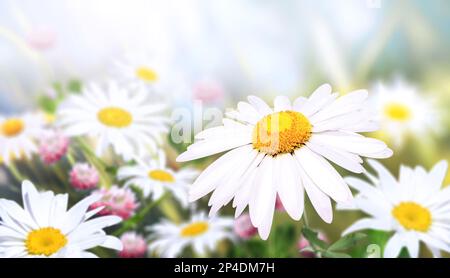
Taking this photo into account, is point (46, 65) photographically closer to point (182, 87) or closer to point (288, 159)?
point (182, 87)

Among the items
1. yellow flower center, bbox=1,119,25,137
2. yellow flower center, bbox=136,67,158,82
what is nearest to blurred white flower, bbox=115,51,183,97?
yellow flower center, bbox=136,67,158,82

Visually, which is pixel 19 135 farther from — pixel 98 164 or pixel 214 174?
pixel 214 174

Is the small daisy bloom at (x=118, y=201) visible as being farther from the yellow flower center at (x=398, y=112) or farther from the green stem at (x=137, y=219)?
the yellow flower center at (x=398, y=112)

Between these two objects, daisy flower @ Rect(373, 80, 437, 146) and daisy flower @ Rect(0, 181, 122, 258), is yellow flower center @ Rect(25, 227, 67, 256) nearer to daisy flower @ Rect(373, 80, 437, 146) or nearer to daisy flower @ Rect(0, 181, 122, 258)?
daisy flower @ Rect(0, 181, 122, 258)

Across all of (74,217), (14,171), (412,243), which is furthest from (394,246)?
(14,171)
